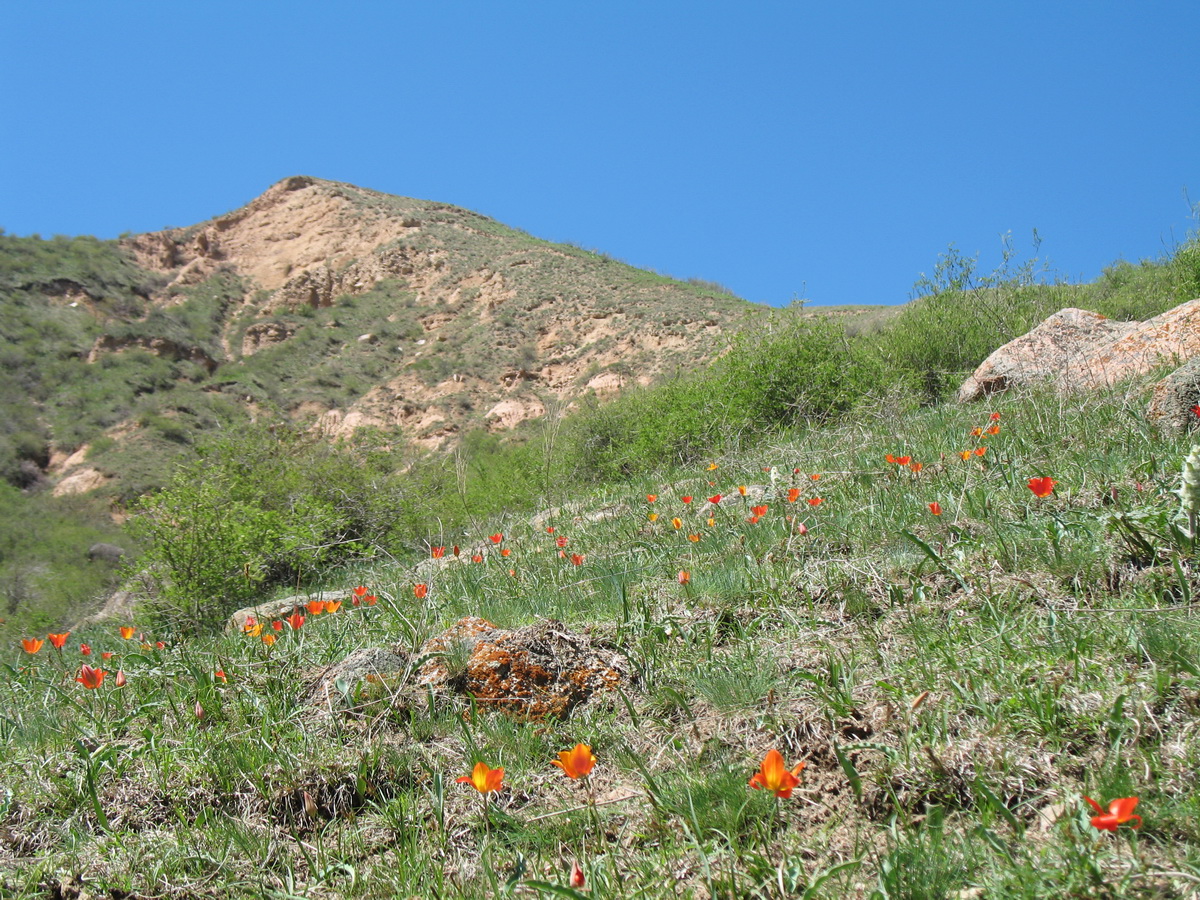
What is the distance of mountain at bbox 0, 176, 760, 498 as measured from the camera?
91.5 ft

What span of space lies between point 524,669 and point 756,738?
0.91 metres

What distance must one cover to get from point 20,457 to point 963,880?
32.0 m

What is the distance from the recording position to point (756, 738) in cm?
218

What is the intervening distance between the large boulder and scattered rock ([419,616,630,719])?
12.2 ft

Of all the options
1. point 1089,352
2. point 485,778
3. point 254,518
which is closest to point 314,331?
point 254,518

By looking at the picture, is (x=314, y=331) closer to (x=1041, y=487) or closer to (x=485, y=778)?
(x=1041, y=487)

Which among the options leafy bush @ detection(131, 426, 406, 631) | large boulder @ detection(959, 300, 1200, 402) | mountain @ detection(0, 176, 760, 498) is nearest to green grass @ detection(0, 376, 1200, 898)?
large boulder @ detection(959, 300, 1200, 402)

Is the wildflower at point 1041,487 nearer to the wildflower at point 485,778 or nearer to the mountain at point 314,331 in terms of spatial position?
the wildflower at point 485,778

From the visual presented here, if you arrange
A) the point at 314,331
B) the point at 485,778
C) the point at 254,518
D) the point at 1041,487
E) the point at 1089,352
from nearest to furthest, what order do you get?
the point at 485,778, the point at 1041,487, the point at 1089,352, the point at 254,518, the point at 314,331

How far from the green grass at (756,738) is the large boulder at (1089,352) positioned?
230cm

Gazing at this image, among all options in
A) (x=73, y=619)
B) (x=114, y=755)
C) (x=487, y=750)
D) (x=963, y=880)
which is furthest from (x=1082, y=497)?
(x=73, y=619)

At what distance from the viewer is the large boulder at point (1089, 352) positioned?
5.61 m

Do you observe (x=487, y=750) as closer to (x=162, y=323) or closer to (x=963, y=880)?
(x=963, y=880)

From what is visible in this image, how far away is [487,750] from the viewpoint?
2402mm
